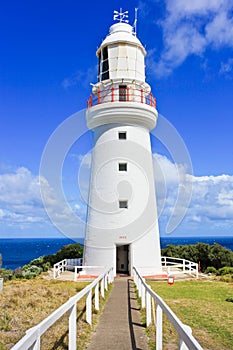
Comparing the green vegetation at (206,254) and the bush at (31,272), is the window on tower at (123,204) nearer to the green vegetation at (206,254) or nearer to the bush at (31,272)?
the bush at (31,272)

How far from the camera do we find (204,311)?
9.55 metres

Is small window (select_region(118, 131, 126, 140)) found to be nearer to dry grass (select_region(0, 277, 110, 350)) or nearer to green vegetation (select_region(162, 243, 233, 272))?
dry grass (select_region(0, 277, 110, 350))

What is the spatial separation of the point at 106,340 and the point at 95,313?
7.56 ft

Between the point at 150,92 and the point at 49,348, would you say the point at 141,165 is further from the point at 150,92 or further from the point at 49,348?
the point at 49,348

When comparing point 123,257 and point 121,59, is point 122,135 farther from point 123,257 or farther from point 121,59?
point 123,257

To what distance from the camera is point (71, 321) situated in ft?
17.7

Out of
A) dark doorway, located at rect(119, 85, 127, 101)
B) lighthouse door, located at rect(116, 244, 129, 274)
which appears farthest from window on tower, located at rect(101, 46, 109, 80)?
lighthouse door, located at rect(116, 244, 129, 274)

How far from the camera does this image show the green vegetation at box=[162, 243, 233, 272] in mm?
26078

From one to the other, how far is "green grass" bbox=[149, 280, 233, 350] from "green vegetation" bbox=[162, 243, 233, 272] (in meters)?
10.7

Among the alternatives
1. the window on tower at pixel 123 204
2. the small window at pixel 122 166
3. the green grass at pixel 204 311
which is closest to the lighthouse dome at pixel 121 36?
the small window at pixel 122 166

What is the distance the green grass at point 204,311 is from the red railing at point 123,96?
10.0 metres

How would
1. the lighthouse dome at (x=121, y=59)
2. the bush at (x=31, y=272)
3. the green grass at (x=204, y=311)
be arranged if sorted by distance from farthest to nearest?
the bush at (x=31, y=272)
the lighthouse dome at (x=121, y=59)
the green grass at (x=204, y=311)

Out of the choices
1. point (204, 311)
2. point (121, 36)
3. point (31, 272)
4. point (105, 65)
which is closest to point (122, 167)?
point (105, 65)

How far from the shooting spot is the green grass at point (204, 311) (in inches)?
265
